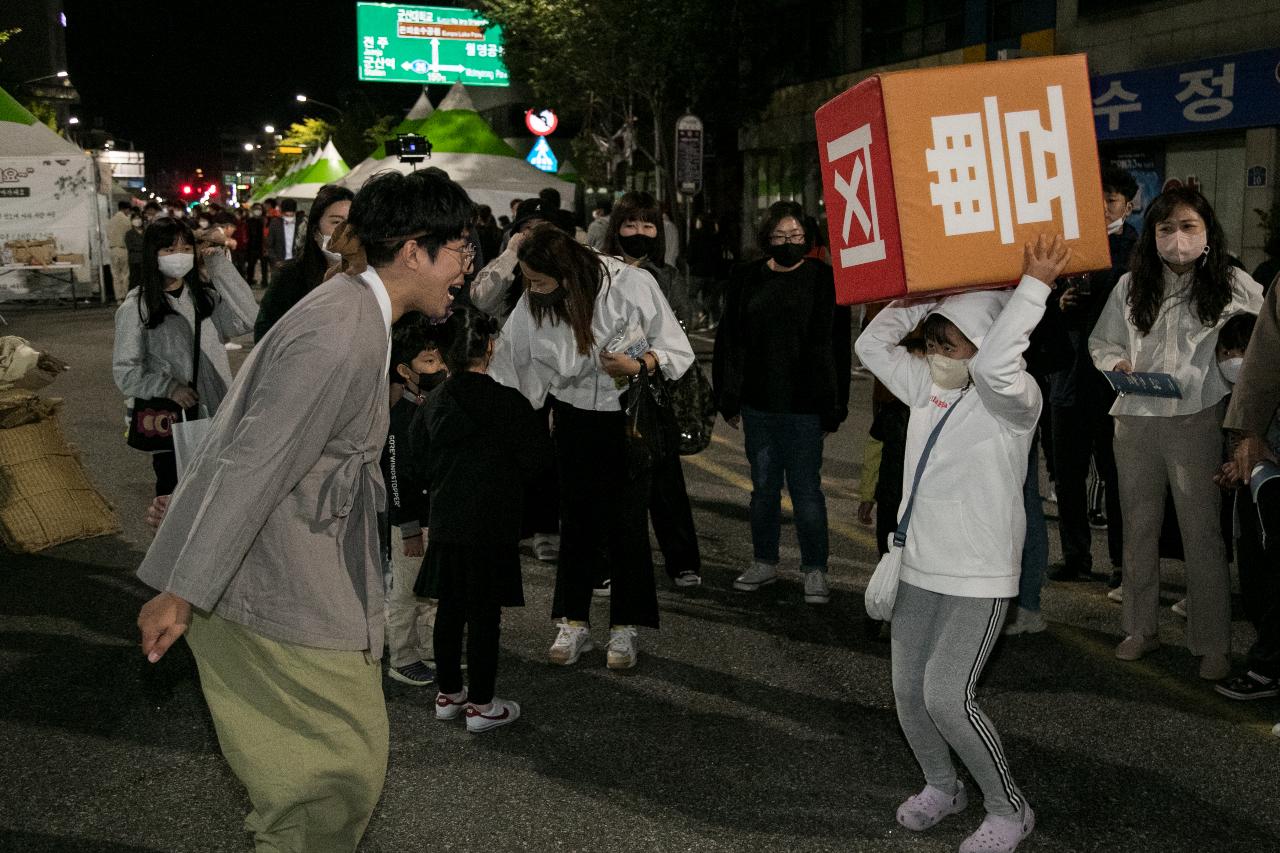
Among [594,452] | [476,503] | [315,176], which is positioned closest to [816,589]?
[594,452]

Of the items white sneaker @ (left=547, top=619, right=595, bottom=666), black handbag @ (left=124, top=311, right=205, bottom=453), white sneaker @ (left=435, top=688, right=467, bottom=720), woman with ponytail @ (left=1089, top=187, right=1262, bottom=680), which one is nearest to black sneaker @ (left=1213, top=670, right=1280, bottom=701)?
woman with ponytail @ (left=1089, top=187, right=1262, bottom=680)

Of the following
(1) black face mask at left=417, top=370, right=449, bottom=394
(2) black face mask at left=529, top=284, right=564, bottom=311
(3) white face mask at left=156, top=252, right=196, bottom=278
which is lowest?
(1) black face mask at left=417, top=370, right=449, bottom=394

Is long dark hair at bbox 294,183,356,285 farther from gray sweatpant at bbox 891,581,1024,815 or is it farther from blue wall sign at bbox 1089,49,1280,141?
blue wall sign at bbox 1089,49,1280,141

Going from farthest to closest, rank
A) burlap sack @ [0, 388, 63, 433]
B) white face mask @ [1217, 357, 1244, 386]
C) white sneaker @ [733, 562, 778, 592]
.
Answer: burlap sack @ [0, 388, 63, 433]
white sneaker @ [733, 562, 778, 592]
white face mask @ [1217, 357, 1244, 386]

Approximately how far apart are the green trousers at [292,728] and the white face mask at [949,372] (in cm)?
190

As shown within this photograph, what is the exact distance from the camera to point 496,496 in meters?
4.86

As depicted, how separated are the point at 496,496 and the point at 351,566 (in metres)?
2.11

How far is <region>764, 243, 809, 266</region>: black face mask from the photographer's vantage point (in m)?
6.27

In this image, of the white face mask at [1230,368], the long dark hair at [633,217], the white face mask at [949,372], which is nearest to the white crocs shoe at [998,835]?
the white face mask at [949,372]

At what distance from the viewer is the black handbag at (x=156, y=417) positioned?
21.5ft

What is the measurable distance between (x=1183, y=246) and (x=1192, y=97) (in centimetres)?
1453

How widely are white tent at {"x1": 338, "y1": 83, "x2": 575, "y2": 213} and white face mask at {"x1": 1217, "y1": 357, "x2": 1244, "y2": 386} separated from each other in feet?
56.0

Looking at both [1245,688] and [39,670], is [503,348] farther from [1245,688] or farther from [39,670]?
[1245,688]

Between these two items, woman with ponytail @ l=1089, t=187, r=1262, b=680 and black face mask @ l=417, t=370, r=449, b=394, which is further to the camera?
black face mask @ l=417, t=370, r=449, b=394
